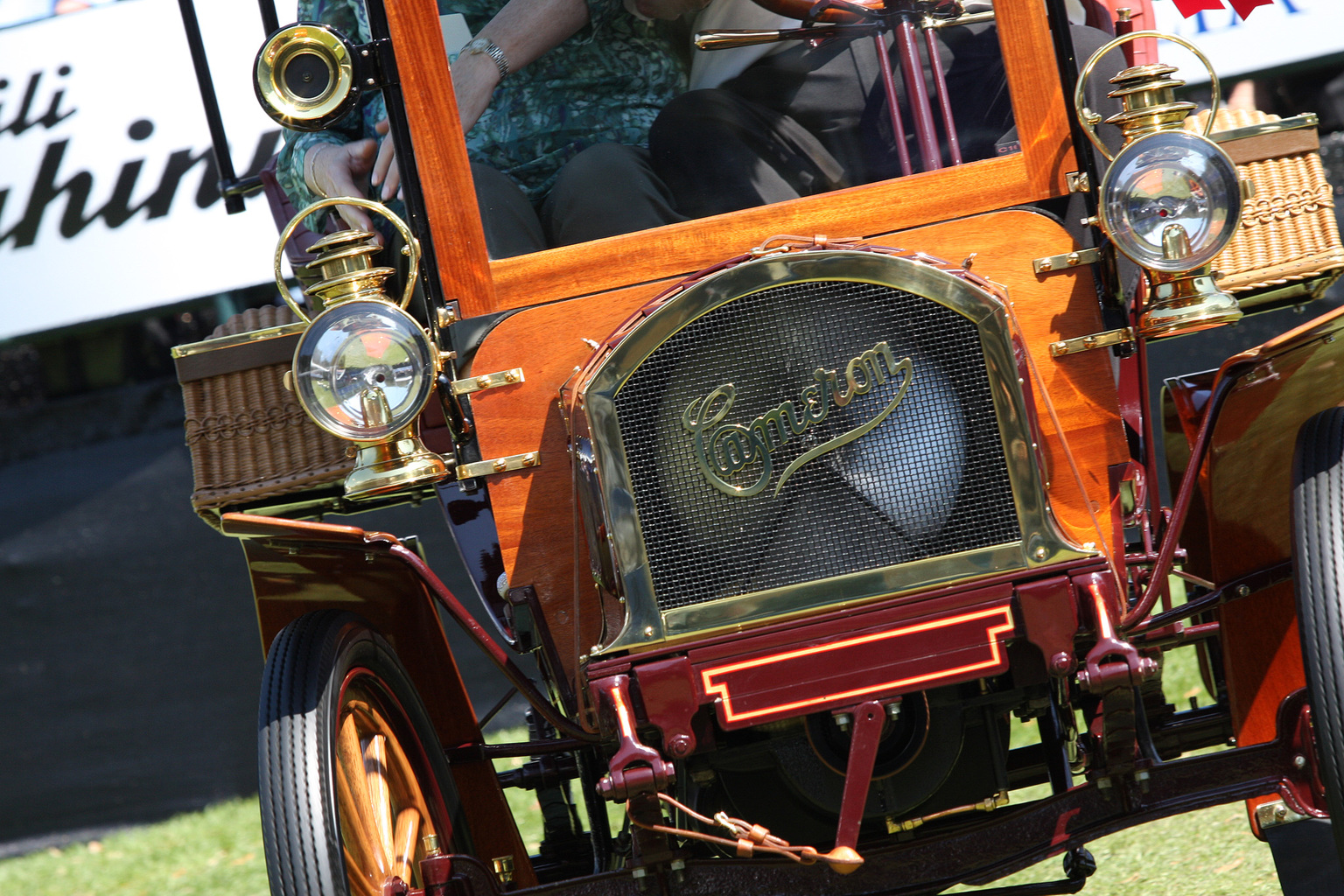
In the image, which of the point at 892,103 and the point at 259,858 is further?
the point at 259,858

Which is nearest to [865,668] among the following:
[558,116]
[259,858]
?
[558,116]

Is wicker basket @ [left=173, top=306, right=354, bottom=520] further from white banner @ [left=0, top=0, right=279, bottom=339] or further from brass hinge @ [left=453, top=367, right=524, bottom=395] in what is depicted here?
white banner @ [left=0, top=0, right=279, bottom=339]

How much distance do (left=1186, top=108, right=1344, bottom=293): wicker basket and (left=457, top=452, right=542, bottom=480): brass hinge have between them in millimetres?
1428

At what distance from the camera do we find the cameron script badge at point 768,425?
6.38 ft

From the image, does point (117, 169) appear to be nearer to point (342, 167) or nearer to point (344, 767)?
point (342, 167)

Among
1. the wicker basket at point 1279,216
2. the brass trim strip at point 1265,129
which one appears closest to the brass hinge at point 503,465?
the wicker basket at point 1279,216

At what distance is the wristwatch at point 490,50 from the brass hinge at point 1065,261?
0.96m

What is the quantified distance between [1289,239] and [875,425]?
4.04 ft

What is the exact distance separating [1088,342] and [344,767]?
1379 millimetres

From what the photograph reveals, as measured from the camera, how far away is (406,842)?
2174 millimetres

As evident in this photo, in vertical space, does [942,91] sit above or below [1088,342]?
above

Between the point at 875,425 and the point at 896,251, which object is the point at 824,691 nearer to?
the point at 875,425

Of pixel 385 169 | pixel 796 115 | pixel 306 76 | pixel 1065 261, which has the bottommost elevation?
pixel 1065 261

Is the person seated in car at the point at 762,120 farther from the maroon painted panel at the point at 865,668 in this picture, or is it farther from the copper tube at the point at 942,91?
the maroon painted panel at the point at 865,668
